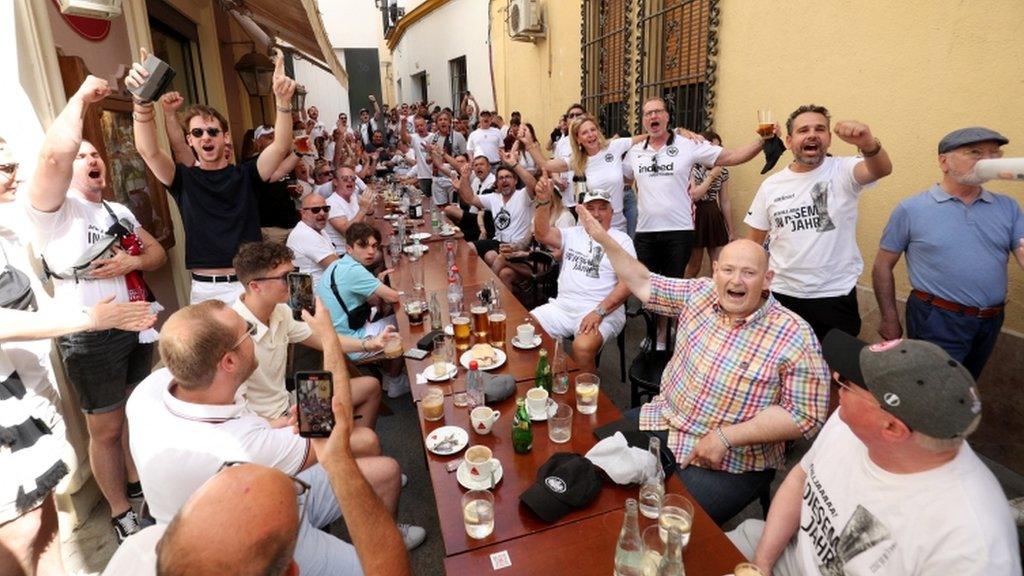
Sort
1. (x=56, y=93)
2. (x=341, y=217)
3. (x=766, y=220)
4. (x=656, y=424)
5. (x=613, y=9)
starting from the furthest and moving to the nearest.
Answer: (x=613, y=9), (x=341, y=217), (x=766, y=220), (x=56, y=93), (x=656, y=424)

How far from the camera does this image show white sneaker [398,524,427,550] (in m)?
2.69

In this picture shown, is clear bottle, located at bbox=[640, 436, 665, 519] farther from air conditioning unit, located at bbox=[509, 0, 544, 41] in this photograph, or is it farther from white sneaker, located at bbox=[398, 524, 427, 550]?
air conditioning unit, located at bbox=[509, 0, 544, 41]

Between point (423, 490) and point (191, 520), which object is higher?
point (191, 520)

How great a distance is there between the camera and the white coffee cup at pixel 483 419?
2098 mm

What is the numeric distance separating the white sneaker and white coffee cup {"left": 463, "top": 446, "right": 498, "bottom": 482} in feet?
3.44

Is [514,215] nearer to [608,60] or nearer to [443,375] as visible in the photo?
[608,60]

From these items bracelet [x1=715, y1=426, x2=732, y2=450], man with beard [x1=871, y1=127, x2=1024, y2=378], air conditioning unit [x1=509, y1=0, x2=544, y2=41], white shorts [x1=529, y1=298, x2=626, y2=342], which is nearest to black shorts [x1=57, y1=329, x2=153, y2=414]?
white shorts [x1=529, y1=298, x2=626, y2=342]

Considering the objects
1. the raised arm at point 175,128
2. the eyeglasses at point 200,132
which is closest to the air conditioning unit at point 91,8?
the raised arm at point 175,128

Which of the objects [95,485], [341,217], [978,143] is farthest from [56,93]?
[978,143]

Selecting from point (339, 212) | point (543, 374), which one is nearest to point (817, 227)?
point (543, 374)

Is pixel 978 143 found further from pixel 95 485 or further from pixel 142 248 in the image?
pixel 95 485

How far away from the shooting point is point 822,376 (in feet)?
7.04

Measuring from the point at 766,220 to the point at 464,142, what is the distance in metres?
8.71

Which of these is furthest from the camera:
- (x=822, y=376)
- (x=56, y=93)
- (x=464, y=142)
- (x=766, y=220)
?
(x=464, y=142)
